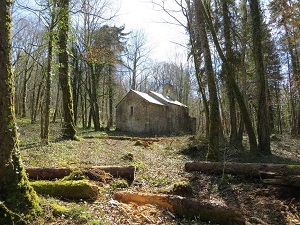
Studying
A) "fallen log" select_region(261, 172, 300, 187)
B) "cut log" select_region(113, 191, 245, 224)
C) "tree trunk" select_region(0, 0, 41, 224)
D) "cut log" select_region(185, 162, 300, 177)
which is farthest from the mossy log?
"fallen log" select_region(261, 172, 300, 187)

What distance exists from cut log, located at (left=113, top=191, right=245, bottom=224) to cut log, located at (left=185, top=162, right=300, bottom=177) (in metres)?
2.26

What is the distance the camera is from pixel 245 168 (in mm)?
7129

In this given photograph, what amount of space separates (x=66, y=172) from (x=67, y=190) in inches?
48.1

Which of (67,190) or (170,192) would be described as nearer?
(67,190)

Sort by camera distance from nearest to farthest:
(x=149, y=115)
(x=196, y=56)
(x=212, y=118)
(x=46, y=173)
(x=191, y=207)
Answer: (x=191, y=207) < (x=46, y=173) < (x=212, y=118) < (x=196, y=56) < (x=149, y=115)

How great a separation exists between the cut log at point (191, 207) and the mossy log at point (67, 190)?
0.62m

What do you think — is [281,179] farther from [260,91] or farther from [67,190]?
[260,91]

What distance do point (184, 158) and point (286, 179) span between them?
5.76m

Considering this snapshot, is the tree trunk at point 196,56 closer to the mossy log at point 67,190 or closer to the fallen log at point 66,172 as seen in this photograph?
the fallen log at point 66,172

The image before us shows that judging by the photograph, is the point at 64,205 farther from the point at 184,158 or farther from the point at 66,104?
the point at 66,104

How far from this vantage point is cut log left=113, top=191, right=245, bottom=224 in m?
4.30

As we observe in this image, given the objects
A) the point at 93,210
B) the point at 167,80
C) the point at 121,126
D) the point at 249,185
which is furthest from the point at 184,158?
the point at 167,80

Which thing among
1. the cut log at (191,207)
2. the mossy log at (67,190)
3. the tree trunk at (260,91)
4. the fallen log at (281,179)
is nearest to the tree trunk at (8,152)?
the mossy log at (67,190)

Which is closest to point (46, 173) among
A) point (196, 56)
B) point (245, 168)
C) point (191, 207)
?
point (191, 207)
